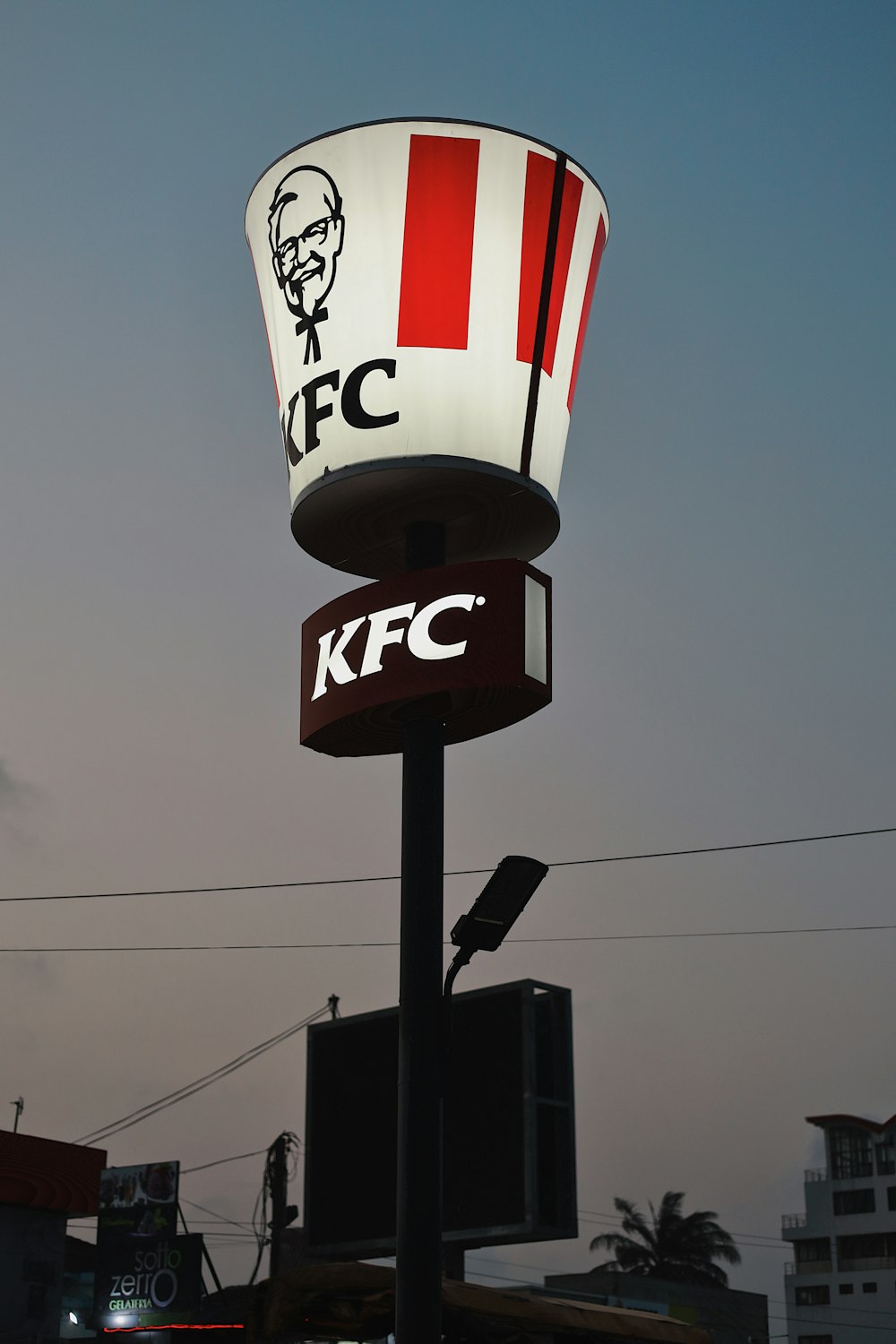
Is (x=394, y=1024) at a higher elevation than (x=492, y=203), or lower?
lower

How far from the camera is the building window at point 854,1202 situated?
94312 millimetres

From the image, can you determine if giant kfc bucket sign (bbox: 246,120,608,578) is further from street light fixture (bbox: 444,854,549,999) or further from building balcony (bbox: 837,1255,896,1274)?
building balcony (bbox: 837,1255,896,1274)

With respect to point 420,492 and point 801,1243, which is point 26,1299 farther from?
point 801,1243

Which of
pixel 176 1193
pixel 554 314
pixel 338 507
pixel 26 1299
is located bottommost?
pixel 26 1299

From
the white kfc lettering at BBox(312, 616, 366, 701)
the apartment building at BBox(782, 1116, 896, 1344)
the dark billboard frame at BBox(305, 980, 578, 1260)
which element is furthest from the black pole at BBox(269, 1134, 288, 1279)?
the apartment building at BBox(782, 1116, 896, 1344)

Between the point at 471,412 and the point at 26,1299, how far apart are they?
20112 millimetres

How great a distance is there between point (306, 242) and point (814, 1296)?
9746cm

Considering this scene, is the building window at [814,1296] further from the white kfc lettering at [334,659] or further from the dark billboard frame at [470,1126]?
the white kfc lettering at [334,659]

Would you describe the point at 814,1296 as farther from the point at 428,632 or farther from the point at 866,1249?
the point at 428,632

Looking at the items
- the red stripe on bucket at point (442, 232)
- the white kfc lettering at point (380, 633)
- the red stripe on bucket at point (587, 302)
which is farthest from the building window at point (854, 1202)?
the red stripe on bucket at point (442, 232)

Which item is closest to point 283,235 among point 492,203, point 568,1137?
point 492,203

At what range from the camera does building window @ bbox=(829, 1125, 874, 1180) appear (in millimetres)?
96375

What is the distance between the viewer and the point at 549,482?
29.8 ft

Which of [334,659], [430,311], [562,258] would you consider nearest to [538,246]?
[562,258]
